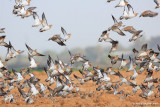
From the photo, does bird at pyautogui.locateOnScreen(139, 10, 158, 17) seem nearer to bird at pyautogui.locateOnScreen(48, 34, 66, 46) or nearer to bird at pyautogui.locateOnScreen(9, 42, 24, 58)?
bird at pyautogui.locateOnScreen(48, 34, 66, 46)

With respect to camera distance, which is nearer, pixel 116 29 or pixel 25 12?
Answer: pixel 25 12

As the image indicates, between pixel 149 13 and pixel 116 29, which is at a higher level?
pixel 149 13

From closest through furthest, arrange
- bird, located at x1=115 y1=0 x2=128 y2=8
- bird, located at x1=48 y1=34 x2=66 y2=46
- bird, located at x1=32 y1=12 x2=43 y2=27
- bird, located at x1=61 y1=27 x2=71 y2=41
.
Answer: bird, located at x1=48 y1=34 x2=66 y2=46 → bird, located at x1=115 y1=0 x2=128 y2=8 → bird, located at x1=32 y1=12 x2=43 y2=27 → bird, located at x1=61 y1=27 x2=71 y2=41

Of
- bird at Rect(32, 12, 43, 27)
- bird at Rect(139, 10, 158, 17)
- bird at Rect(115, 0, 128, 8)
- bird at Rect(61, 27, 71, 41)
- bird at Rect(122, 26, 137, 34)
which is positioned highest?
bird at Rect(115, 0, 128, 8)

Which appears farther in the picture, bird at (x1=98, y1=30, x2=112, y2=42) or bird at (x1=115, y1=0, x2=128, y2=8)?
bird at (x1=98, y1=30, x2=112, y2=42)

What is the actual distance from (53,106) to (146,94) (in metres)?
4.35

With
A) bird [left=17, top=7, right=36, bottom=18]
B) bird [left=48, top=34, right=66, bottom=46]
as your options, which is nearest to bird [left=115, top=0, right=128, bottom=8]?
bird [left=48, top=34, right=66, bottom=46]

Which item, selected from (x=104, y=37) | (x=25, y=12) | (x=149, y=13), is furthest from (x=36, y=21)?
(x=149, y=13)

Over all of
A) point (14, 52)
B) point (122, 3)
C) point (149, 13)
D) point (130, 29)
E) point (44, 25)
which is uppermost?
point (122, 3)

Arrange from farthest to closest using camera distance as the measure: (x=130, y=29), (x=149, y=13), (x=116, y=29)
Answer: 1. (x=130, y=29)
2. (x=116, y=29)
3. (x=149, y=13)

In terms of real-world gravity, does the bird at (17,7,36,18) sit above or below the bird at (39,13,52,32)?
above

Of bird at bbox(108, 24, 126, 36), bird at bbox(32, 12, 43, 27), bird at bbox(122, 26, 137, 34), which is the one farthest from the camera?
bird at bbox(32, 12, 43, 27)

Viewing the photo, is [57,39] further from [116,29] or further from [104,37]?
[116,29]

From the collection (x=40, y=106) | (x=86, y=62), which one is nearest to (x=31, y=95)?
(x=40, y=106)
